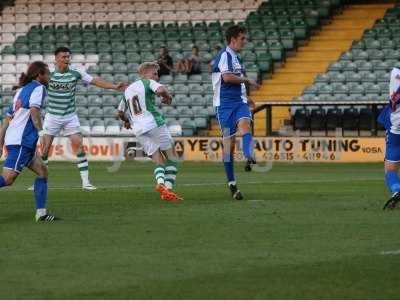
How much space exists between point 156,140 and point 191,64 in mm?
18630

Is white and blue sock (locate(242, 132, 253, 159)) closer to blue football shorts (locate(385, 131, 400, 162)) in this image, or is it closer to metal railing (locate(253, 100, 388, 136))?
blue football shorts (locate(385, 131, 400, 162))

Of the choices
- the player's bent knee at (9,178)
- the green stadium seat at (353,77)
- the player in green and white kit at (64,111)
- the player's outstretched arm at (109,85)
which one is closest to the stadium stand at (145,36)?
the green stadium seat at (353,77)

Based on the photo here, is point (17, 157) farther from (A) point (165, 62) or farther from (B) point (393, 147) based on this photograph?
(A) point (165, 62)

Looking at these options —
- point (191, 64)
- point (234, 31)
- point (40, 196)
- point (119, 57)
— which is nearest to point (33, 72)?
point (40, 196)

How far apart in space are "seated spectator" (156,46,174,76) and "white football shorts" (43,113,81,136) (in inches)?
581

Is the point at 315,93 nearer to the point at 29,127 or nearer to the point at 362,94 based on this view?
the point at 362,94

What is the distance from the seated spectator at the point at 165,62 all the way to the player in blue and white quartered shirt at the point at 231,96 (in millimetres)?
17615

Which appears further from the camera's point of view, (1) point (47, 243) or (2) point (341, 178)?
(2) point (341, 178)

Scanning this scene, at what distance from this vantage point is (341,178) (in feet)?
70.7

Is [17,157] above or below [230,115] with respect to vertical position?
below

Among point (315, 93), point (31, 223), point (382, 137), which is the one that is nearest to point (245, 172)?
point (382, 137)

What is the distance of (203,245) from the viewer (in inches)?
415

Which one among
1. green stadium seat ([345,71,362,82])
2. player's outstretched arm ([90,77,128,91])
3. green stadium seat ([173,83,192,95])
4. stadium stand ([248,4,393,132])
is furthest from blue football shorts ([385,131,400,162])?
green stadium seat ([173,83,192,95])

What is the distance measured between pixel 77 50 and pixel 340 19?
8.99 meters
